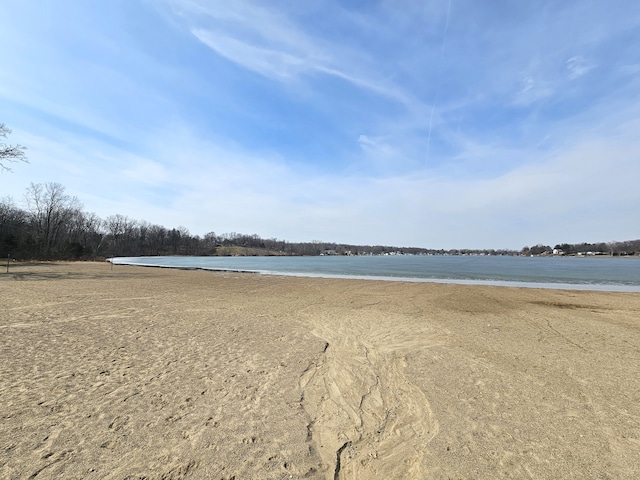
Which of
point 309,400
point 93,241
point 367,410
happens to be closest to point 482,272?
point 367,410

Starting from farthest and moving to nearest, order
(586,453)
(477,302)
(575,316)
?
(477,302) < (575,316) < (586,453)

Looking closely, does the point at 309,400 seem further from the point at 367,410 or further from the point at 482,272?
the point at 482,272

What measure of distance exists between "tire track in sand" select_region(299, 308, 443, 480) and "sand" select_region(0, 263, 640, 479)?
3 centimetres

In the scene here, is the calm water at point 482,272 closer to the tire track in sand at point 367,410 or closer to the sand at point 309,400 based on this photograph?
the sand at point 309,400

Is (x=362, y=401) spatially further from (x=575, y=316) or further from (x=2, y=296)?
(x=2, y=296)

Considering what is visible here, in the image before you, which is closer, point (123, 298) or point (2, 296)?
point (2, 296)

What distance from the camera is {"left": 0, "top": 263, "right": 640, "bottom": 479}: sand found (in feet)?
10.6

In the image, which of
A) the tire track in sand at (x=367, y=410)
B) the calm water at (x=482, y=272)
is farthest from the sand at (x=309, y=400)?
the calm water at (x=482, y=272)

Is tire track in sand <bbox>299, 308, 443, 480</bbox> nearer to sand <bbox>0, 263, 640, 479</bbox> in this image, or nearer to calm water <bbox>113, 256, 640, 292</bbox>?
sand <bbox>0, 263, 640, 479</bbox>

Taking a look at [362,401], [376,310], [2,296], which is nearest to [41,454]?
[362,401]

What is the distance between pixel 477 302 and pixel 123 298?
17.4m

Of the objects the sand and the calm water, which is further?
the calm water

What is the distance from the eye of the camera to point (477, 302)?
15859 mm

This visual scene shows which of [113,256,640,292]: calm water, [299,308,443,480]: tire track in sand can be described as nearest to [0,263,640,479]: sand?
[299,308,443,480]: tire track in sand
